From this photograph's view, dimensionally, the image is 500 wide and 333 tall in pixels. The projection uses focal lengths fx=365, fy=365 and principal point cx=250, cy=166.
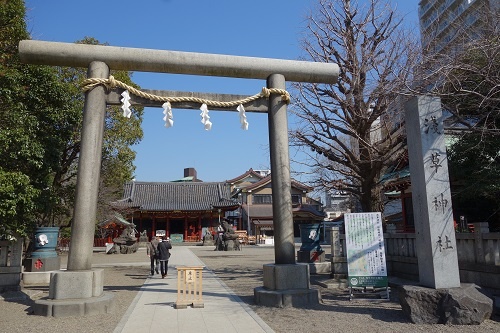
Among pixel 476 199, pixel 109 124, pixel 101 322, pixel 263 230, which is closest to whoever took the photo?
pixel 101 322

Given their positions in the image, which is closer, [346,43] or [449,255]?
[449,255]

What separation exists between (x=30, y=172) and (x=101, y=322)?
20.1 feet

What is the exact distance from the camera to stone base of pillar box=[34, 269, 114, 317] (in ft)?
22.9

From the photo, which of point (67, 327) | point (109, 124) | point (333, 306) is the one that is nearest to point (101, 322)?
point (67, 327)

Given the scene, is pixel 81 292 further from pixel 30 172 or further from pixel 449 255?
pixel 449 255

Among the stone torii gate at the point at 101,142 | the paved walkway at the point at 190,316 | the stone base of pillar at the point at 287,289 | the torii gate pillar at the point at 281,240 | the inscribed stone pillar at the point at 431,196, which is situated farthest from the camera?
the torii gate pillar at the point at 281,240

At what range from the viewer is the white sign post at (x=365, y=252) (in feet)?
29.0

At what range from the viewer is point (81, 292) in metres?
7.31

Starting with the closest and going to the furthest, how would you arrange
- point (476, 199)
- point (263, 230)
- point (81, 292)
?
1. point (81, 292)
2. point (476, 199)
3. point (263, 230)

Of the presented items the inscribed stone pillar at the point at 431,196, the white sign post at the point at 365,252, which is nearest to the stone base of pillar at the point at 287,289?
the white sign post at the point at 365,252

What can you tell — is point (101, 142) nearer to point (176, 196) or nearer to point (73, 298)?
point (73, 298)

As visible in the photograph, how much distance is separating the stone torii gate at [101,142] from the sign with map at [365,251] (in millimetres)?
1450

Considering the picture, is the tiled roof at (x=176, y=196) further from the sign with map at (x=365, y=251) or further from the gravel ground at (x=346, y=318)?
the gravel ground at (x=346, y=318)

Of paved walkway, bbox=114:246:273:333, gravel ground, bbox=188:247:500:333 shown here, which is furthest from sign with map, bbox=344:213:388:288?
paved walkway, bbox=114:246:273:333
